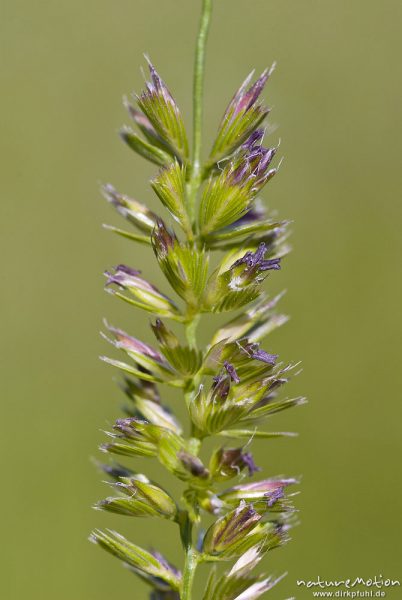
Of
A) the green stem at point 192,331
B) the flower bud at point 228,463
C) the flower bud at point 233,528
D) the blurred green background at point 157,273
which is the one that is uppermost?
the blurred green background at point 157,273

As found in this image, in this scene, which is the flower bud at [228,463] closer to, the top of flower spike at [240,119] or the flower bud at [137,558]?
the flower bud at [137,558]

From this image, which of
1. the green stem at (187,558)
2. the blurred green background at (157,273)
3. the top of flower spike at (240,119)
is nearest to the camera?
the green stem at (187,558)

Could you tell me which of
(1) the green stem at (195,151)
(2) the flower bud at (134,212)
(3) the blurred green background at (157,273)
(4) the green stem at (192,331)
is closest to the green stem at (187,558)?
(1) the green stem at (195,151)

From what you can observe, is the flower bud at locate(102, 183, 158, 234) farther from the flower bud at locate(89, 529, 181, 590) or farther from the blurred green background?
the blurred green background

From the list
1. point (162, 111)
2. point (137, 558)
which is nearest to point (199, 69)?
point (162, 111)

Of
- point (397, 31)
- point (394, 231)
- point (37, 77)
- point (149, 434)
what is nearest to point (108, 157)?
point (37, 77)

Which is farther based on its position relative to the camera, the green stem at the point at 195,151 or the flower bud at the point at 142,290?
the flower bud at the point at 142,290

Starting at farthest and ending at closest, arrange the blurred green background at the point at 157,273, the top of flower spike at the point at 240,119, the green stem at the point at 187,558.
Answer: the blurred green background at the point at 157,273, the top of flower spike at the point at 240,119, the green stem at the point at 187,558

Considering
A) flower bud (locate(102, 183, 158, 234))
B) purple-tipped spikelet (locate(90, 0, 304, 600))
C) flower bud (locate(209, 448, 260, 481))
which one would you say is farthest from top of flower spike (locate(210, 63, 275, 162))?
flower bud (locate(209, 448, 260, 481))
